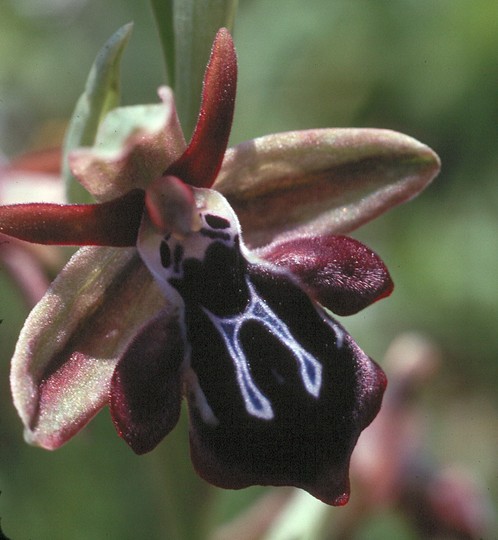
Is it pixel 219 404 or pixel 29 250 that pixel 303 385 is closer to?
pixel 219 404

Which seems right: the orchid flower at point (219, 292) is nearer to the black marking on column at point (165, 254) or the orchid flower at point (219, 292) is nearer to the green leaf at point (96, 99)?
the black marking on column at point (165, 254)

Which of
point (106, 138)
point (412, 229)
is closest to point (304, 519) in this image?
point (106, 138)

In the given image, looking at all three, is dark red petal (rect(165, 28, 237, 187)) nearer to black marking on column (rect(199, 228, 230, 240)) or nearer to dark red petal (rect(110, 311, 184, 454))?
black marking on column (rect(199, 228, 230, 240))

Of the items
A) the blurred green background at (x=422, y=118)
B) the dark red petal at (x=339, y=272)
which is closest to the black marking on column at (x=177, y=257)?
the dark red petal at (x=339, y=272)

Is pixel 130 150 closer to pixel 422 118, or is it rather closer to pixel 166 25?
pixel 166 25

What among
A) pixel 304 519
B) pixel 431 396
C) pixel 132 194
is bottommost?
pixel 431 396

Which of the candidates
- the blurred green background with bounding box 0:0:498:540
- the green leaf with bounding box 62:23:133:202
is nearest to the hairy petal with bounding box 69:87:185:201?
the green leaf with bounding box 62:23:133:202

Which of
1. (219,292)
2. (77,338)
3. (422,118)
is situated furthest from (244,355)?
(422,118)

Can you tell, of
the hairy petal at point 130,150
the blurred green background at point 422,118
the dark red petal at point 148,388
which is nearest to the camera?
the hairy petal at point 130,150
